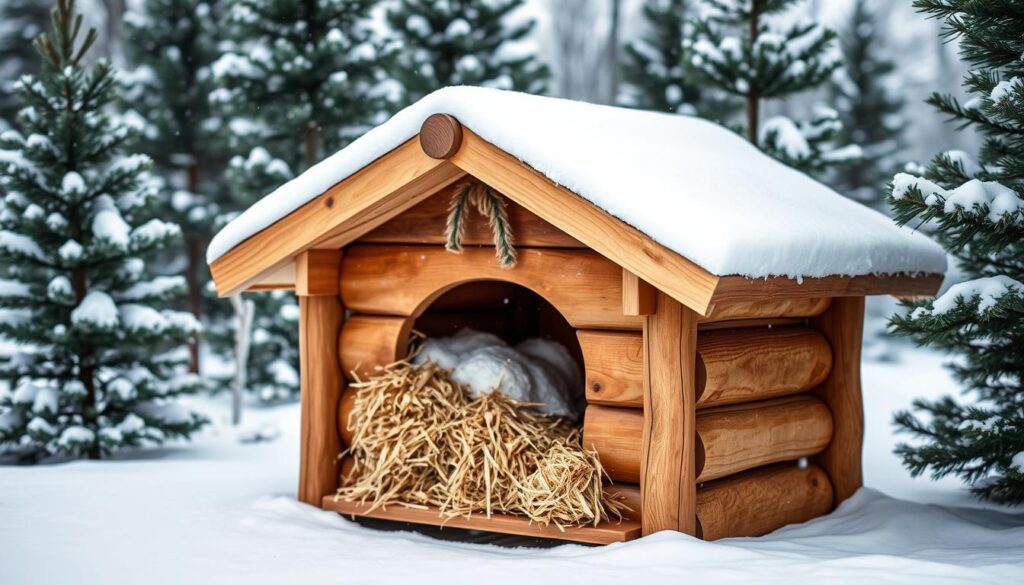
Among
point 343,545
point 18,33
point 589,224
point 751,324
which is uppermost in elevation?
point 18,33

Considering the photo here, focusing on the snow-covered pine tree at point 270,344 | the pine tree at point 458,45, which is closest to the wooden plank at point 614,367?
the snow-covered pine tree at point 270,344

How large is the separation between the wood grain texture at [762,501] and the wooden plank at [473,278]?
911 mm

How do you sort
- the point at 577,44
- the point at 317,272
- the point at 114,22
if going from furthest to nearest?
1. the point at 577,44
2. the point at 114,22
3. the point at 317,272

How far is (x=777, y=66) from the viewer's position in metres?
8.33

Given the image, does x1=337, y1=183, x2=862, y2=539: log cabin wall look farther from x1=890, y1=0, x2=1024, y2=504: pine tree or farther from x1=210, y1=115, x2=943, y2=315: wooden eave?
x1=890, y1=0, x2=1024, y2=504: pine tree

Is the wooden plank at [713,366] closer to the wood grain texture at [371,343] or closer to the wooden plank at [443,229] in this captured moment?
the wooden plank at [443,229]

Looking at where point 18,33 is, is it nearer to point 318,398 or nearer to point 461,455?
point 318,398

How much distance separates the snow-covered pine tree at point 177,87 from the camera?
13156 millimetres

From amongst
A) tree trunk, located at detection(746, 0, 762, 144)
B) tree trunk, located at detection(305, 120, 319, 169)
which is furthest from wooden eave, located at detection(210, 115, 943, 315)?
tree trunk, located at detection(305, 120, 319, 169)

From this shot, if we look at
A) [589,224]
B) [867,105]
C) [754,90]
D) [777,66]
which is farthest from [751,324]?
Result: [867,105]

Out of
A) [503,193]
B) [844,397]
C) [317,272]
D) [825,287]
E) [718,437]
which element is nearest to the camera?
[503,193]

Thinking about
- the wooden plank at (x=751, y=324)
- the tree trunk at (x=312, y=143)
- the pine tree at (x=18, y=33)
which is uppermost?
the pine tree at (x=18, y=33)

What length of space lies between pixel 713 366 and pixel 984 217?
1361mm

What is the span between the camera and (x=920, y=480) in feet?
23.8
